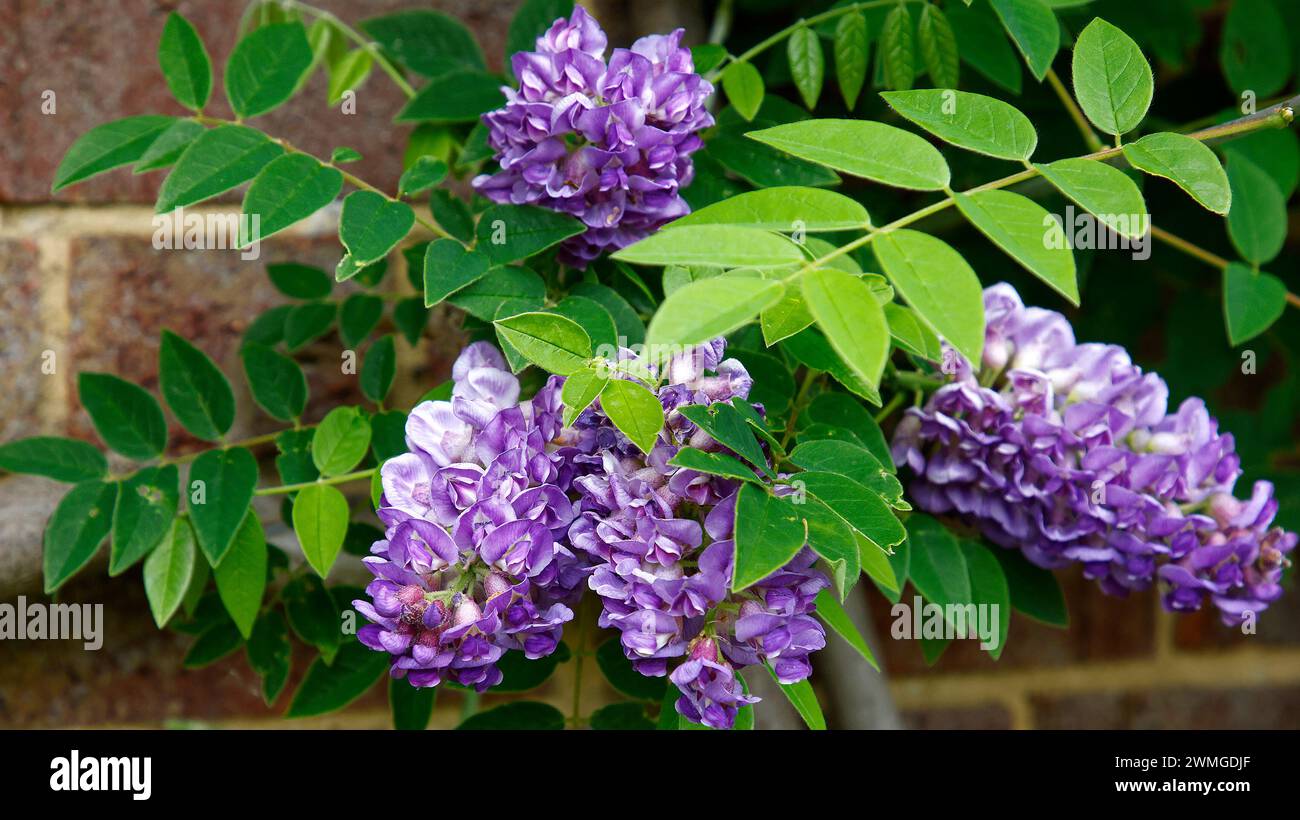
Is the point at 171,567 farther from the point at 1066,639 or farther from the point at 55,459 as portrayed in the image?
the point at 1066,639

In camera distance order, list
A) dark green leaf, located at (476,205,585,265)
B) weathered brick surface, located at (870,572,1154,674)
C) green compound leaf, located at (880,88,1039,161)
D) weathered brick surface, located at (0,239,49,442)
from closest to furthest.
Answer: green compound leaf, located at (880,88,1039,161), dark green leaf, located at (476,205,585,265), weathered brick surface, located at (0,239,49,442), weathered brick surface, located at (870,572,1154,674)

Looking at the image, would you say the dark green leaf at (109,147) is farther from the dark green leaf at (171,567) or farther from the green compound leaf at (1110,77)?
the green compound leaf at (1110,77)

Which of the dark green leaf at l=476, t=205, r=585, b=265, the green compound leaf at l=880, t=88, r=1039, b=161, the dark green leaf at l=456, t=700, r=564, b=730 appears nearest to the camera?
the green compound leaf at l=880, t=88, r=1039, b=161

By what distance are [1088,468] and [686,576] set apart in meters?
0.29

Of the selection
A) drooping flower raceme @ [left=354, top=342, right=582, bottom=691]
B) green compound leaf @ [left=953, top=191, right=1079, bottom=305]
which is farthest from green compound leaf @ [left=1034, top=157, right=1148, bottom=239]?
drooping flower raceme @ [left=354, top=342, right=582, bottom=691]

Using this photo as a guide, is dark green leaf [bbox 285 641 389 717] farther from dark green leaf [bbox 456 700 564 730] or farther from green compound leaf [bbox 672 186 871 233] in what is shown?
green compound leaf [bbox 672 186 871 233]

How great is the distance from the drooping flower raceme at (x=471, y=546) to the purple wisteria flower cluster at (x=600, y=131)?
0.14 m

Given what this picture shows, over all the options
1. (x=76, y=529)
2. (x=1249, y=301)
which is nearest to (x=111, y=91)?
(x=76, y=529)

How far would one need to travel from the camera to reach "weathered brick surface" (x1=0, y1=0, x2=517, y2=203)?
0.89m

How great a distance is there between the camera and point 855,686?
0.96 meters

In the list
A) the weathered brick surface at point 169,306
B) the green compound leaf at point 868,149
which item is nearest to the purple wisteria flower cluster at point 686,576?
the green compound leaf at point 868,149

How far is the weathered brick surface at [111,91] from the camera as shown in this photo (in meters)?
0.89

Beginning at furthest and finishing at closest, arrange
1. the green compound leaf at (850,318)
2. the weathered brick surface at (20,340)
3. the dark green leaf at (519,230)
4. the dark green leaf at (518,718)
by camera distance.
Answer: the weathered brick surface at (20,340), the dark green leaf at (518,718), the dark green leaf at (519,230), the green compound leaf at (850,318)

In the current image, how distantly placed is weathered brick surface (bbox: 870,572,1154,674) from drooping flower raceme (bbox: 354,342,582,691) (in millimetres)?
614
